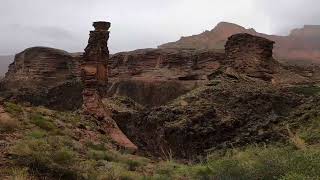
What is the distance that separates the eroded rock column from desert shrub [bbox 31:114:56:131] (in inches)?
380

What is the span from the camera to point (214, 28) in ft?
614

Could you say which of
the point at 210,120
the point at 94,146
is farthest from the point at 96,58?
the point at 94,146

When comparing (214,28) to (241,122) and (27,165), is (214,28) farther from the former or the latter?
(27,165)

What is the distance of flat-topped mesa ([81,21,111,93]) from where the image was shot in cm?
3578

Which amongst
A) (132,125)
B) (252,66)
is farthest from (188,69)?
(132,125)

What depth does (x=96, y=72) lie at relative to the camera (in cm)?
3597

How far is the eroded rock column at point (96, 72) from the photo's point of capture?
3475 centimetres

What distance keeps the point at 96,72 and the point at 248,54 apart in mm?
17905

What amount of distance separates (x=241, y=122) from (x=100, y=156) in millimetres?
12868

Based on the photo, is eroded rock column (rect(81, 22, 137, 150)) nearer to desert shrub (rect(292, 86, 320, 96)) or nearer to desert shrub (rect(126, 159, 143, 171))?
desert shrub (rect(126, 159, 143, 171))

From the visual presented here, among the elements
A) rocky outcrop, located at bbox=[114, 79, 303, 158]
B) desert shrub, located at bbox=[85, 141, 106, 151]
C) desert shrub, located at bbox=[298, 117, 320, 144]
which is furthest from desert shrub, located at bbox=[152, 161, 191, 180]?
rocky outcrop, located at bbox=[114, 79, 303, 158]

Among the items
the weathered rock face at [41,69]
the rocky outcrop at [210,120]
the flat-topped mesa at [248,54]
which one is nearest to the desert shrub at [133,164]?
the rocky outcrop at [210,120]

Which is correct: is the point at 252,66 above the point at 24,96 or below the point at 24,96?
above

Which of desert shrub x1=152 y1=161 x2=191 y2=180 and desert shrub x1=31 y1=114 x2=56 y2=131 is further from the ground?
desert shrub x1=31 y1=114 x2=56 y2=131
